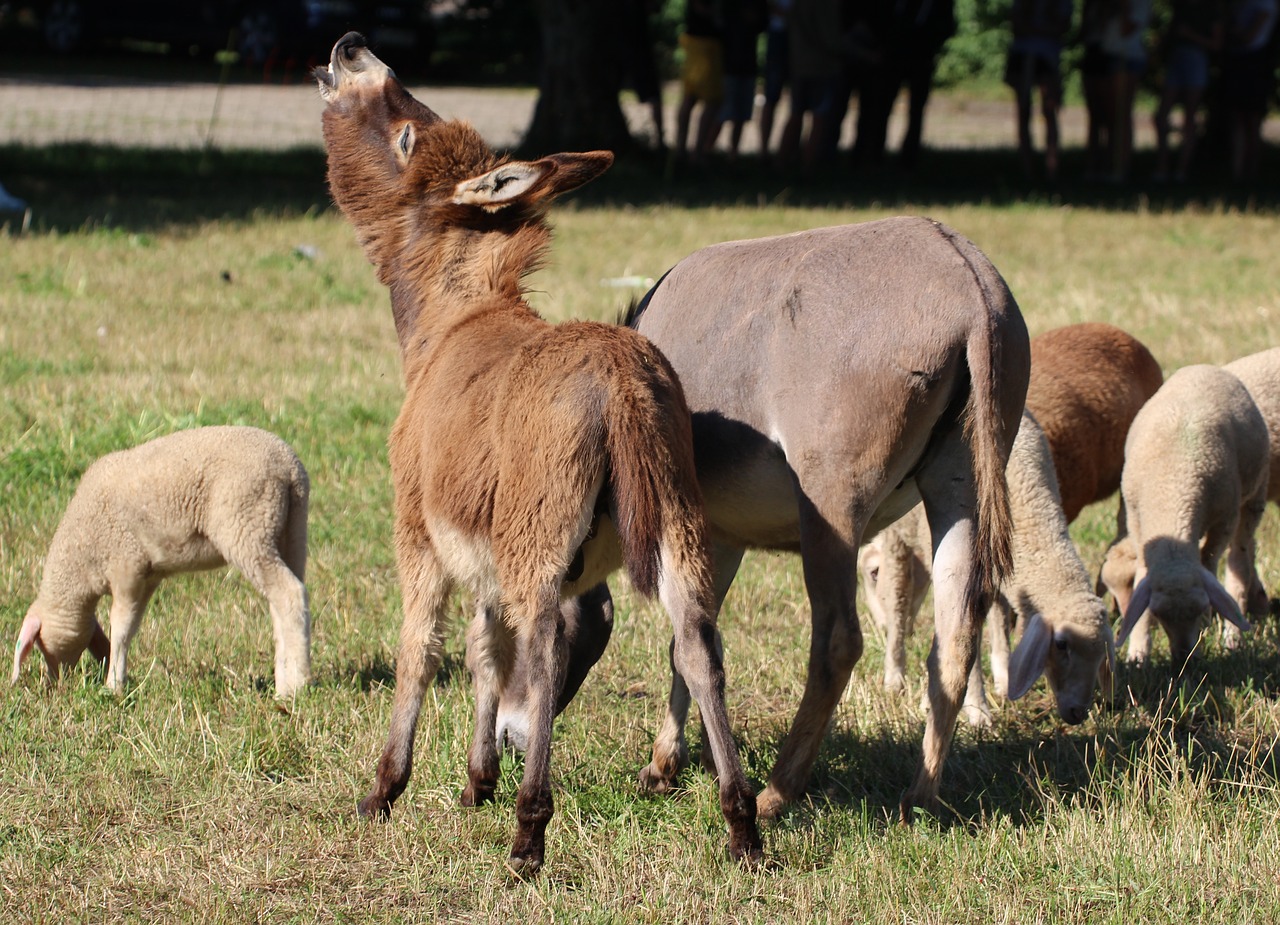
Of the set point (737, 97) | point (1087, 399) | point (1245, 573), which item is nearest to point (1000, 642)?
point (1245, 573)

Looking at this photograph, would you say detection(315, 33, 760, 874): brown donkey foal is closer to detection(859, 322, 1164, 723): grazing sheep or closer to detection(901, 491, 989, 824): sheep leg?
detection(901, 491, 989, 824): sheep leg

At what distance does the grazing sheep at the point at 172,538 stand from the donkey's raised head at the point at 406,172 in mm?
1308

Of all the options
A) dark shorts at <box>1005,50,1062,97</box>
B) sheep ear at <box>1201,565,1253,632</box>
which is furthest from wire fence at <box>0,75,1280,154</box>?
sheep ear at <box>1201,565,1253,632</box>

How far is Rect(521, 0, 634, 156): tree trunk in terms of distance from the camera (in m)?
18.3

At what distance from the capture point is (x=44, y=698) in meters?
4.98

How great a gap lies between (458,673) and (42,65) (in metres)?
29.8

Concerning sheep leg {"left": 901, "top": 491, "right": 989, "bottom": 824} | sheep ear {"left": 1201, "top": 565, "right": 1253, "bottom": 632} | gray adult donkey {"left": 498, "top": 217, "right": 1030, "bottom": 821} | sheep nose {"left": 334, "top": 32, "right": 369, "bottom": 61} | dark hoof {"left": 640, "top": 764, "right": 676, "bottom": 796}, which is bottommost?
dark hoof {"left": 640, "top": 764, "right": 676, "bottom": 796}

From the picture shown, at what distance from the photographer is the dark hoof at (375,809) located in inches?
153

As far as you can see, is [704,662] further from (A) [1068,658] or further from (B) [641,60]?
(B) [641,60]

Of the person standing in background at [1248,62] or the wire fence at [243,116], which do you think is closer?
the person standing in background at [1248,62]

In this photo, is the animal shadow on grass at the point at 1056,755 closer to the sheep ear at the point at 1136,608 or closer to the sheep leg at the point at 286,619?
the sheep ear at the point at 1136,608

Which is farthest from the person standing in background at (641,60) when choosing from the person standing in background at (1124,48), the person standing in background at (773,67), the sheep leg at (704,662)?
the sheep leg at (704,662)

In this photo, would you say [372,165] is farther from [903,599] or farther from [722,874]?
[903,599]

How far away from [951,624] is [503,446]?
1.40 m
